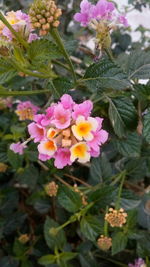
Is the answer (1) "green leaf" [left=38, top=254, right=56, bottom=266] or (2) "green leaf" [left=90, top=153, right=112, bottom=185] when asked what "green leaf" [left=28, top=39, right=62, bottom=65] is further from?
(1) "green leaf" [left=38, top=254, right=56, bottom=266]

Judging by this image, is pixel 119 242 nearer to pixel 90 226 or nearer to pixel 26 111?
pixel 90 226

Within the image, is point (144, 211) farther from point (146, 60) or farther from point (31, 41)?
point (31, 41)

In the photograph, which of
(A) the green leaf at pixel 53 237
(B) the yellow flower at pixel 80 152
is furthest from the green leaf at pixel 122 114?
(A) the green leaf at pixel 53 237

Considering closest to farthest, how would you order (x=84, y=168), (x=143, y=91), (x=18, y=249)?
(x=143, y=91)
(x=18, y=249)
(x=84, y=168)

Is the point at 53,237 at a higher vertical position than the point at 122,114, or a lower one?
lower

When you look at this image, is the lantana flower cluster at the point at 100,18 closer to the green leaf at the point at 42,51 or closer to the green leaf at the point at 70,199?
the green leaf at the point at 42,51

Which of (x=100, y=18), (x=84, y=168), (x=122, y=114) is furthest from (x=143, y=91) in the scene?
(x=84, y=168)
